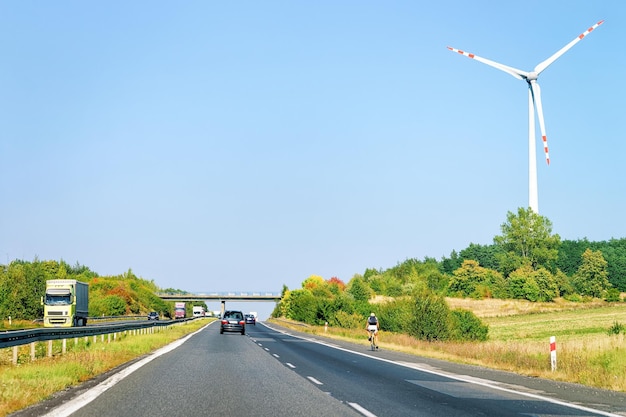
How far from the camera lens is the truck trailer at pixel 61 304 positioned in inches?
2036

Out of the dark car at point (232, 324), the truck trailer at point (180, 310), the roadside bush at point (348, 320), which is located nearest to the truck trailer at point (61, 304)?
the dark car at point (232, 324)

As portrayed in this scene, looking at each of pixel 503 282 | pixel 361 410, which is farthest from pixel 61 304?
pixel 503 282

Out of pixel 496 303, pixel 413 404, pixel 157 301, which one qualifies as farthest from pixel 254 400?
pixel 157 301

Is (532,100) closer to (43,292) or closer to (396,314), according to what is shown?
(396,314)

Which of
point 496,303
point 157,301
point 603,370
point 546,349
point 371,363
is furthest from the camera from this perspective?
point 157,301

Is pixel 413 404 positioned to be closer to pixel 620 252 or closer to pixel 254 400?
pixel 254 400

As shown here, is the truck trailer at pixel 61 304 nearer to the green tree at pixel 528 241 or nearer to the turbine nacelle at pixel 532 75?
the turbine nacelle at pixel 532 75

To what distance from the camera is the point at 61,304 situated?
52.7 metres

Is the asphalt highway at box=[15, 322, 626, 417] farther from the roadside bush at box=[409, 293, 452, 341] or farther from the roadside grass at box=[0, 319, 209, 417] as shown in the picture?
the roadside bush at box=[409, 293, 452, 341]

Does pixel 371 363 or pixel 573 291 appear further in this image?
pixel 573 291

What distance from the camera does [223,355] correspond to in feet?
90.6

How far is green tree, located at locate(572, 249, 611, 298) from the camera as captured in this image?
132500mm

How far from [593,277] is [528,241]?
1536 cm

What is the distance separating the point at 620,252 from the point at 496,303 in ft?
240
